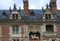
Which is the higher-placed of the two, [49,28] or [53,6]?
[53,6]

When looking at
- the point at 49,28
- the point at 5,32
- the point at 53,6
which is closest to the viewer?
the point at 5,32

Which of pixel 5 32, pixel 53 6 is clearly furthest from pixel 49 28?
pixel 5 32

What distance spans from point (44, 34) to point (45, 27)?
1.21 meters

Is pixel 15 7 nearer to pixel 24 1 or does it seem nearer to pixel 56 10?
pixel 24 1

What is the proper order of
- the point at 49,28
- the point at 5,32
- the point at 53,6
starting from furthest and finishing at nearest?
the point at 53,6 → the point at 49,28 → the point at 5,32

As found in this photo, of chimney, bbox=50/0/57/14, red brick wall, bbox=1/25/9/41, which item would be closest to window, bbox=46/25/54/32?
chimney, bbox=50/0/57/14

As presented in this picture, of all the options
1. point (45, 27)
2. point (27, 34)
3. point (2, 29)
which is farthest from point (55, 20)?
point (2, 29)

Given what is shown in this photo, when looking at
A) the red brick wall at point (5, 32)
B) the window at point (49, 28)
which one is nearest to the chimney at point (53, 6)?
the window at point (49, 28)

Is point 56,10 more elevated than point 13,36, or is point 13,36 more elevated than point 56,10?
point 56,10

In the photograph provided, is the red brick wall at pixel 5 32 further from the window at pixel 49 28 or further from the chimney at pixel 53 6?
the chimney at pixel 53 6

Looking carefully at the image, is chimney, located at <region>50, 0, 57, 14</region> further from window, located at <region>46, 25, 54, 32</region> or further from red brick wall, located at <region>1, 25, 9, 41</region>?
red brick wall, located at <region>1, 25, 9, 41</region>

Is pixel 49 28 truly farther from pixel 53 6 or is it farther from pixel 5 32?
pixel 5 32

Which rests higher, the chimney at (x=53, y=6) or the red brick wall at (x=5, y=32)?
the chimney at (x=53, y=6)

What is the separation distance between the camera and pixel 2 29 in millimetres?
40812
